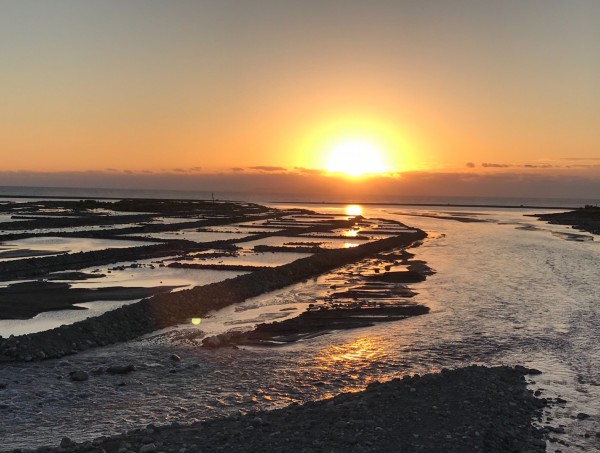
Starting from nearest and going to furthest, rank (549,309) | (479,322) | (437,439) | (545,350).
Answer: (437,439) → (545,350) → (479,322) → (549,309)

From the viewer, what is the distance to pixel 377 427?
10344mm

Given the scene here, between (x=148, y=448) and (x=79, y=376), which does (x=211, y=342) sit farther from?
(x=148, y=448)

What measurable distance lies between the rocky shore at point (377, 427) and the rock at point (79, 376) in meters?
4.06

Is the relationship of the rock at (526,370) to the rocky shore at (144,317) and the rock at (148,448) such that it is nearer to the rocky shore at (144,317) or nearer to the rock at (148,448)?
the rock at (148,448)

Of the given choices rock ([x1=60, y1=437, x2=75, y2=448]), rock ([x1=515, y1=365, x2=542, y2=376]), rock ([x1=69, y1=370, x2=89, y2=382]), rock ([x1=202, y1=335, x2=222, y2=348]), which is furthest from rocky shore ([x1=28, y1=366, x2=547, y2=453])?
rock ([x1=202, y1=335, x2=222, y2=348])

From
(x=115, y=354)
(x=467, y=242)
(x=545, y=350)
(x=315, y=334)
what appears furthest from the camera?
(x=467, y=242)

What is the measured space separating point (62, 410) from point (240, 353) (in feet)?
18.7

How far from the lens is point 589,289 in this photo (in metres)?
30.1

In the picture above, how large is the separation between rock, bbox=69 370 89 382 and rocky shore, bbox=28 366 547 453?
406cm

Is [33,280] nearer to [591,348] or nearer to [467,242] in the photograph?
[591,348]

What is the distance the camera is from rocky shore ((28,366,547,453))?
9555 millimetres

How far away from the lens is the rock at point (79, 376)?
44.5ft

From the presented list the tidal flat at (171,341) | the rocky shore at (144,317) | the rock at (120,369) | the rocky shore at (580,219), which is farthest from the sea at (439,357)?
the rocky shore at (580,219)

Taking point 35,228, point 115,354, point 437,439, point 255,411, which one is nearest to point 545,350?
point 437,439
